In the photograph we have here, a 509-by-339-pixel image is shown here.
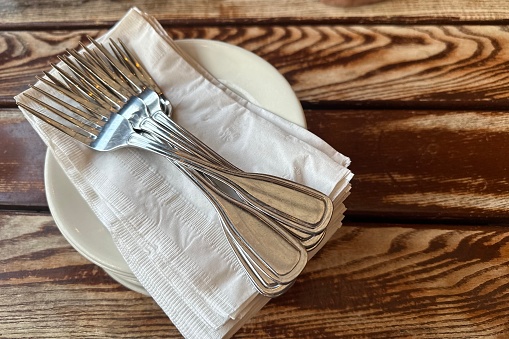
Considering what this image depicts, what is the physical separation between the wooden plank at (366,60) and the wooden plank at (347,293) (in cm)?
16

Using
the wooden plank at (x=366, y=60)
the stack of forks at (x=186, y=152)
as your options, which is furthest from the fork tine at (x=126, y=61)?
the wooden plank at (x=366, y=60)

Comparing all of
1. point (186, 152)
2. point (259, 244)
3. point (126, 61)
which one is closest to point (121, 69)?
point (126, 61)

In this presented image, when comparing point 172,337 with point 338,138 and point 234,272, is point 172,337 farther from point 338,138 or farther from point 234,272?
point 338,138

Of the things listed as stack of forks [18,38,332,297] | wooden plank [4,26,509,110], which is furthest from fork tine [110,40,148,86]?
wooden plank [4,26,509,110]

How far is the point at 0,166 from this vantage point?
0.49 metres

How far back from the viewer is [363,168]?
47 cm

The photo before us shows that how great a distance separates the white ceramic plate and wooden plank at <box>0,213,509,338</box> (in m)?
0.04

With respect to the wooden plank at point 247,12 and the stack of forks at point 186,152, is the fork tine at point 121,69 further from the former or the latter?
the wooden plank at point 247,12

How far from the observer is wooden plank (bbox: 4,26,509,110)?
1.68 feet

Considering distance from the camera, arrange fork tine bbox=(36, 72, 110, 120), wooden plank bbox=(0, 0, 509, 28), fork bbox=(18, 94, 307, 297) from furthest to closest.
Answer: wooden plank bbox=(0, 0, 509, 28) → fork tine bbox=(36, 72, 110, 120) → fork bbox=(18, 94, 307, 297)

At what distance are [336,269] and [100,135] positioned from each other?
0.25 metres

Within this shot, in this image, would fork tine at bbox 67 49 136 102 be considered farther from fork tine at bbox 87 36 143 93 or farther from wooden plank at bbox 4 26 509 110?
wooden plank at bbox 4 26 509 110

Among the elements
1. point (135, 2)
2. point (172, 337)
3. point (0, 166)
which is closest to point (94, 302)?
point (172, 337)

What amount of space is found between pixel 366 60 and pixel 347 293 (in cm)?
29
